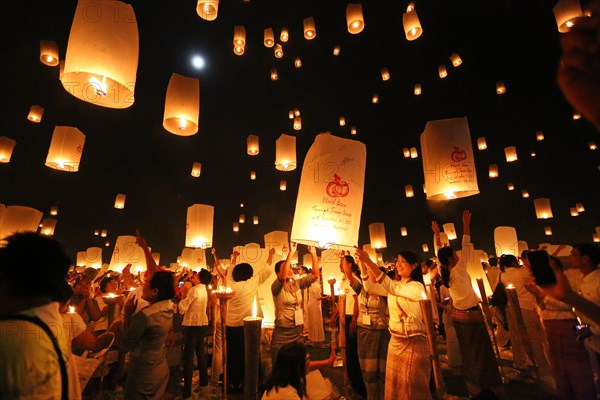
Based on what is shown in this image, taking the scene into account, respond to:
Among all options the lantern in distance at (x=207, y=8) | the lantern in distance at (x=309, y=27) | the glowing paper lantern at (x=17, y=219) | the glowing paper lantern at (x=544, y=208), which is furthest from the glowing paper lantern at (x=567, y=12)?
the glowing paper lantern at (x=17, y=219)

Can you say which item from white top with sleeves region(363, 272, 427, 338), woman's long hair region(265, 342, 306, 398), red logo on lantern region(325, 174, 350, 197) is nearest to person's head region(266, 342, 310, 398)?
woman's long hair region(265, 342, 306, 398)

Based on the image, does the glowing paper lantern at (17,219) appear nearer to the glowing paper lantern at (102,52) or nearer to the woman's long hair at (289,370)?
the glowing paper lantern at (102,52)

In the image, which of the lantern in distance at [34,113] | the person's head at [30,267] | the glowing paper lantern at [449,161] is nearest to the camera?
the person's head at [30,267]

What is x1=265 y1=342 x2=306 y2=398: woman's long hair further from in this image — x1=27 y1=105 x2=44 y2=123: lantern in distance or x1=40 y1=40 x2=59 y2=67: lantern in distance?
x1=27 y1=105 x2=44 y2=123: lantern in distance

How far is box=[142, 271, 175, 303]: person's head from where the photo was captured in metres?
3.25

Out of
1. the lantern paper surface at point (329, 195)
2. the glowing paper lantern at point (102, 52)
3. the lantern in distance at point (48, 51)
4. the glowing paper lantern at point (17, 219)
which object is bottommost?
the lantern paper surface at point (329, 195)

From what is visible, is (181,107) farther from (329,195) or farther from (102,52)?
(329,195)

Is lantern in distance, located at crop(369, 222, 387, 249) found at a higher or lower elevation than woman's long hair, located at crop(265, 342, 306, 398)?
higher

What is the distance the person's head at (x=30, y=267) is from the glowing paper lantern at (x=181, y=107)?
2.72 metres

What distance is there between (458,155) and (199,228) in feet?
20.5

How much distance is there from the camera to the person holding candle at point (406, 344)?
3.30 m

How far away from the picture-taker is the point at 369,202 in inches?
Result: 824

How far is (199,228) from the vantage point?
7816 mm

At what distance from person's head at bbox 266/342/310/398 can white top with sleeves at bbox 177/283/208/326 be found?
140 inches
